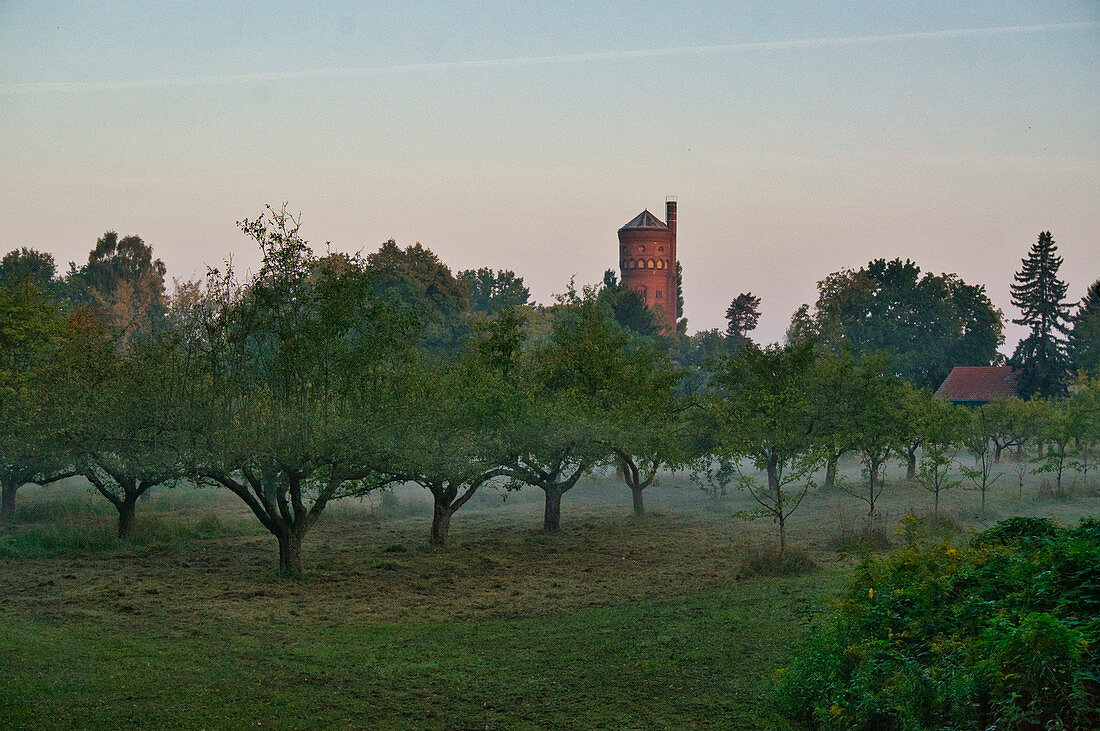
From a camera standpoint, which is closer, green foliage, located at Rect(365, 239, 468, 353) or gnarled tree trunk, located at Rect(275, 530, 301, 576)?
gnarled tree trunk, located at Rect(275, 530, 301, 576)

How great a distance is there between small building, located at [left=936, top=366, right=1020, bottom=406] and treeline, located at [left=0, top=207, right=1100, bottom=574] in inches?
1424

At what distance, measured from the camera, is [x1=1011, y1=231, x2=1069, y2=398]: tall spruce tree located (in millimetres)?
79438

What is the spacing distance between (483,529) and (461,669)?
22.7 metres

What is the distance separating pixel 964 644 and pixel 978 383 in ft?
283

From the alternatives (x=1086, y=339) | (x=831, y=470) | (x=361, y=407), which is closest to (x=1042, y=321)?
(x=1086, y=339)

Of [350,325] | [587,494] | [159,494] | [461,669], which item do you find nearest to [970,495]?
[587,494]

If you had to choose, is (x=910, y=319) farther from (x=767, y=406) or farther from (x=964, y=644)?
(x=964, y=644)

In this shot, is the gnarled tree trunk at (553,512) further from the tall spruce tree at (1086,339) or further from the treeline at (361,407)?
the tall spruce tree at (1086,339)

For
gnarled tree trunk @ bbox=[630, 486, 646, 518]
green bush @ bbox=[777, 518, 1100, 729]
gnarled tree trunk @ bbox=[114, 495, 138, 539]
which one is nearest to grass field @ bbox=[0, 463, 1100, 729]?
gnarled tree trunk @ bbox=[114, 495, 138, 539]

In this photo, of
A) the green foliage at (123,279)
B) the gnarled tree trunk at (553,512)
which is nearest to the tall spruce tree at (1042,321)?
the gnarled tree trunk at (553,512)

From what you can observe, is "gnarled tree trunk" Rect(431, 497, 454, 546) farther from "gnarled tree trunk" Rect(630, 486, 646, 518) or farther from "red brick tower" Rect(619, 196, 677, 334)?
"red brick tower" Rect(619, 196, 677, 334)

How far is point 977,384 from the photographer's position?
290 feet

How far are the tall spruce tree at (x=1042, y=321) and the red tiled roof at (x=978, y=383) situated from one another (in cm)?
268

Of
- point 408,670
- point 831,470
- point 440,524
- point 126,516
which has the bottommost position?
point 408,670
